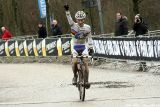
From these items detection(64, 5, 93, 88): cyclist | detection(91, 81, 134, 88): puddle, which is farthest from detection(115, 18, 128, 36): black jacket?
detection(64, 5, 93, 88): cyclist

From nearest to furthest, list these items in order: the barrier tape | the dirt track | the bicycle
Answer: the dirt track
the bicycle
the barrier tape

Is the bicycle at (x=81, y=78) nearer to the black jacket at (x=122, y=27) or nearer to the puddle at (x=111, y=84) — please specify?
the puddle at (x=111, y=84)

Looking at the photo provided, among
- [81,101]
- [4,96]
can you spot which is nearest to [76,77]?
[81,101]

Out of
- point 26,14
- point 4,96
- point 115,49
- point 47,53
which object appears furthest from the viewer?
point 26,14

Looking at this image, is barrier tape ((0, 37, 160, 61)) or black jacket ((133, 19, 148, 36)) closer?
barrier tape ((0, 37, 160, 61))

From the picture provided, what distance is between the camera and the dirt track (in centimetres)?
1296

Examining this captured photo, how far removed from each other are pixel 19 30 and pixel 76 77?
42340 millimetres

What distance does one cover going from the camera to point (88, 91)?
1561 centimetres

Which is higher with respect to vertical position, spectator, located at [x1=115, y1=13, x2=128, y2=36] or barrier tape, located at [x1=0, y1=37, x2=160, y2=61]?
spectator, located at [x1=115, y1=13, x2=128, y2=36]

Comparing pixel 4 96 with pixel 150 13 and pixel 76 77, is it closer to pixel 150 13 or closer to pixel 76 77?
pixel 76 77

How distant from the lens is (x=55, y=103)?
43.5 ft

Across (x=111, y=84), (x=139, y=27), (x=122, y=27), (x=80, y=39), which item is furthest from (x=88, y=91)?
(x=122, y=27)

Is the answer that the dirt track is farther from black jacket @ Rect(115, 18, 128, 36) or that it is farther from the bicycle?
black jacket @ Rect(115, 18, 128, 36)

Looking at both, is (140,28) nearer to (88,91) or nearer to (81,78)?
(88,91)
